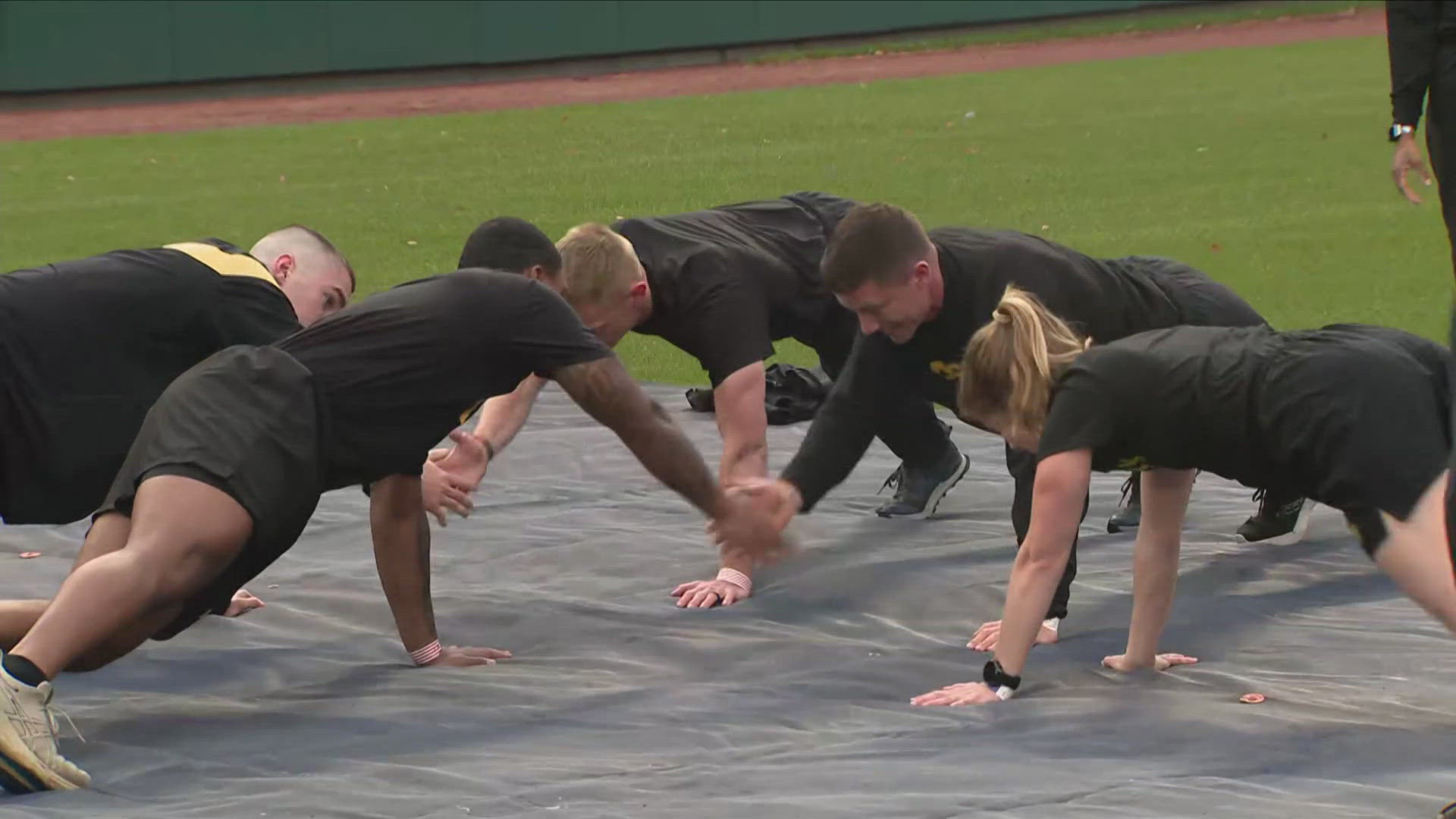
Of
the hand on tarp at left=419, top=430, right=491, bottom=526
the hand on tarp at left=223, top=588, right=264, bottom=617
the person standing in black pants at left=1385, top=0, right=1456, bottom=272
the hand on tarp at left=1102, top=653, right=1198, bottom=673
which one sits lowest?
the hand on tarp at left=223, top=588, right=264, bottom=617

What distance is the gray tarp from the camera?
390 centimetres

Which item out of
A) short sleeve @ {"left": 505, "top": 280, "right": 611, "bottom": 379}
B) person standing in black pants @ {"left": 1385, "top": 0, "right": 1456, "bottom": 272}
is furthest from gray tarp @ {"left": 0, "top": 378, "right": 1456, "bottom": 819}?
person standing in black pants @ {"left": 1385, "top": 0, "right": 1456, "bottom": 272}

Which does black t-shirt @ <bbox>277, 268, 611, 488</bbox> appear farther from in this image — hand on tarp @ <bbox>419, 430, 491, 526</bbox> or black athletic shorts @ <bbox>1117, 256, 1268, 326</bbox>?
black athletic shorts @ <bbox>1117, 256, 1268, 326</bbox>

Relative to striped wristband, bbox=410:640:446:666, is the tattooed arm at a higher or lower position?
higher

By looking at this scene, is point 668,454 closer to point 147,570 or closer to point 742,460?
point 742,460

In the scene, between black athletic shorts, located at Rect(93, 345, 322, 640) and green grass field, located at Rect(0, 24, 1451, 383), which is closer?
black athletic shorts, located at Rect(93, 345, 322, 640)

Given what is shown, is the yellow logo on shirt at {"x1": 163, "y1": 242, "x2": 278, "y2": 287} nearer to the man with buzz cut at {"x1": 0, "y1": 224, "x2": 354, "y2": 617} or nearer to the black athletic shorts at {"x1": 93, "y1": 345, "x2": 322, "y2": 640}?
the man with buzz cut at {"x1": 0, "y1": 224, "x2": 354, "y2": 617}

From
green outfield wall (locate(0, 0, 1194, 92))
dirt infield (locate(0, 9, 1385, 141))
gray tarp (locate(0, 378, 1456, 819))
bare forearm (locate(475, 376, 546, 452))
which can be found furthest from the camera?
green outfield wall (locate(0, 0, 1194, 92))

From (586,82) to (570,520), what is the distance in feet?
61.8

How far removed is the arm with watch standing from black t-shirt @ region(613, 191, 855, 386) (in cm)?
209

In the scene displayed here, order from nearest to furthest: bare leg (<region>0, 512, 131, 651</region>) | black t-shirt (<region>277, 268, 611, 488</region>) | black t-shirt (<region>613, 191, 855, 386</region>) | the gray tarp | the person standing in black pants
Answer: the gray tarp, bare leg (<region>0, 512, 131, 651</region>), black t-shirt (<region>277, 268, 611, 488</region>), black t-shirt (<region>613, 191, 855, 386</region>), the person standing in black pants

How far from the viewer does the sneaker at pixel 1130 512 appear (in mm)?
6254

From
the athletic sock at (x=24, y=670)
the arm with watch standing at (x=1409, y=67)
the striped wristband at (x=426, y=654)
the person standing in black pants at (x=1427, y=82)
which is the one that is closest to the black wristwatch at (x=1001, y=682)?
the striped wristband at (x=426, y=654)

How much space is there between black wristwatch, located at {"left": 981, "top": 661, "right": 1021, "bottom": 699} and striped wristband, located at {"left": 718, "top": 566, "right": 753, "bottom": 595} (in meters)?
1.26
